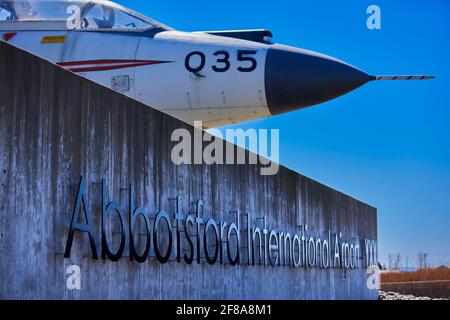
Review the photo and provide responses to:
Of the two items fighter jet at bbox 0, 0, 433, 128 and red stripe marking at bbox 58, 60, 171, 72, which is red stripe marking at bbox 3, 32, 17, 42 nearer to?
fighter jet at bbox 0, 0, 433, 128

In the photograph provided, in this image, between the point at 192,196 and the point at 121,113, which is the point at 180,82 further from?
the point at 121,113

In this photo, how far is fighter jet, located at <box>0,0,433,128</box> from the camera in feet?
45.2

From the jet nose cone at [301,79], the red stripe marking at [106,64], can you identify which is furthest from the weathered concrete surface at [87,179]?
the red stripe marking at [106,64]

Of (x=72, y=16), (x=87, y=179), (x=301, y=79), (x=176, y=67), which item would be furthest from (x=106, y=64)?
(x=87, y=179)

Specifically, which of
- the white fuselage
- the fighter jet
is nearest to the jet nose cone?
the fighter jet

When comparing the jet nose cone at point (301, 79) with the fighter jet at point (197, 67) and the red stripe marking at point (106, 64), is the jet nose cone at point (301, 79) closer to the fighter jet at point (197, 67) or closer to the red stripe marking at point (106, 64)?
the fighter jet at point (197, 67)

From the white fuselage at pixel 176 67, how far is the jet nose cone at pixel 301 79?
0.16 metres

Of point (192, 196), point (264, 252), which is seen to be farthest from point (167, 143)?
point (264, 252)

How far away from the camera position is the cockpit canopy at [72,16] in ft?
48.5

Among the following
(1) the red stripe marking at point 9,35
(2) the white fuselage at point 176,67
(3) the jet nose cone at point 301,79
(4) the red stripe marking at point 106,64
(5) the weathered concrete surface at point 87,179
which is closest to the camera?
(5) the weathered concrete surface at point 87,179

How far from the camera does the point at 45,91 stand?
7918 millimetres

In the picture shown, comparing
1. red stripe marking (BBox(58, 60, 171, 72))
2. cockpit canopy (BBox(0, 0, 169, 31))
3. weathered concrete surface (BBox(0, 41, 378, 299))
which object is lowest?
weathered concrete surface (BBox(0, 41, 378, 299))

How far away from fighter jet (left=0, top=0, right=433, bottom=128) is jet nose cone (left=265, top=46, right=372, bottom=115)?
0.02 meters

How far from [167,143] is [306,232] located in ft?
18.9
